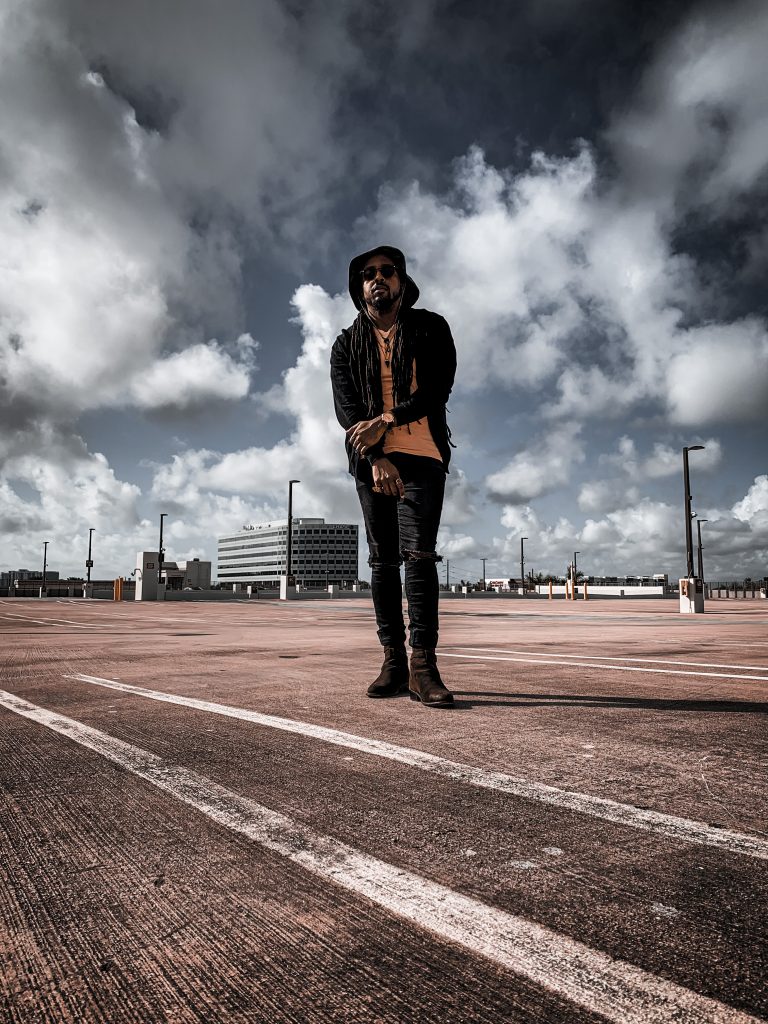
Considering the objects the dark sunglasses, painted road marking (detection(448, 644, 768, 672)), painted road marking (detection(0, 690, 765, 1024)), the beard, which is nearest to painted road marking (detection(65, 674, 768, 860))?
painted road marking (detection(0, 690, 765, 1024))

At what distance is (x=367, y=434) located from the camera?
3.20 m

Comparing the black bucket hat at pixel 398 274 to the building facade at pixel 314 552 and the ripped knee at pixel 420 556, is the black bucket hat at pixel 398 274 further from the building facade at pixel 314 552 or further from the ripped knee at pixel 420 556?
the building facade at pixel 314 552

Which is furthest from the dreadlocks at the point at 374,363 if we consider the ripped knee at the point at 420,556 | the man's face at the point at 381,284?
the ripped knee at the point at 420,556

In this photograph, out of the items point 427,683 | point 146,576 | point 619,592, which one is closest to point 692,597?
point 427,683

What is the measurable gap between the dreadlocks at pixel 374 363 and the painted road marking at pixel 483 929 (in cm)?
229

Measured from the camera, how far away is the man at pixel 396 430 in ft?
10.6

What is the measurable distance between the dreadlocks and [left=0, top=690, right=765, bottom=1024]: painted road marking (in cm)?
229

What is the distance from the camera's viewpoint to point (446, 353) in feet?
11.3

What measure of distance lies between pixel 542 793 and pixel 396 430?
84.0 inches

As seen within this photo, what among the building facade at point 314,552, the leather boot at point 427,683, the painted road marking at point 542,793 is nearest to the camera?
the painted road marking at point 542,793

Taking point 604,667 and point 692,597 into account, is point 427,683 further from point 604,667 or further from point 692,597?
point 692,597

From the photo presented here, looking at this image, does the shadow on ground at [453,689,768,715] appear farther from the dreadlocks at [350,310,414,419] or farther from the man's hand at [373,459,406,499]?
the dreadlocks at [350,310,414,419]

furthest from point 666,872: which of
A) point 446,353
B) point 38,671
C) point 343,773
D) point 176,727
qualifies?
point 38,671

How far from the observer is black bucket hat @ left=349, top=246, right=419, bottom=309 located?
3.50 meters
